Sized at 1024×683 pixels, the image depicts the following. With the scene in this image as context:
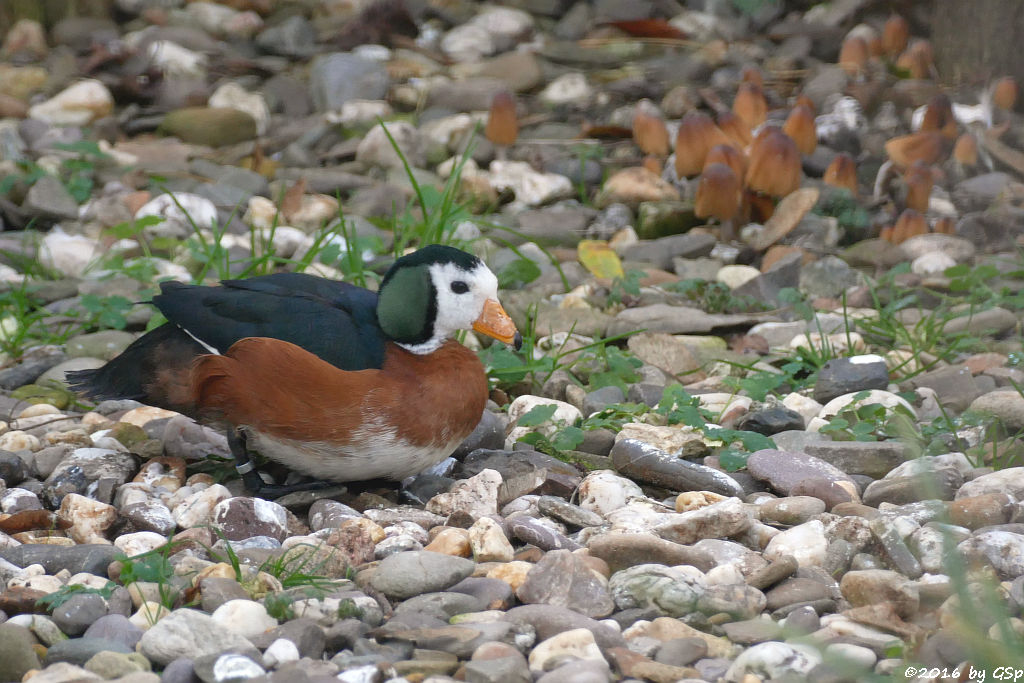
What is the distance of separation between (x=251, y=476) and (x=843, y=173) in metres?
3.53

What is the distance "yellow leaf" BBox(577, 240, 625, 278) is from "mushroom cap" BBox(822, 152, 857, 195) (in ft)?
3.98

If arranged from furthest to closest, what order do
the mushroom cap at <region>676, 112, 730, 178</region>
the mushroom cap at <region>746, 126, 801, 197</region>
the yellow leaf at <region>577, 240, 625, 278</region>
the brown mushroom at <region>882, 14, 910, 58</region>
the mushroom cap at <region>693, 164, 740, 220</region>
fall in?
the brown mushroom at <region>882, 14, 910, 58</region> < the mushroom cap at <region>676, 112, 730, 178</region> < the mushroom cap at <region>746, 126, 801, 197</region> < the mushroom cap at <region>693, 164, 740, 220</region> < the yellow leaf at <region>577, 240, 625, 278</region>

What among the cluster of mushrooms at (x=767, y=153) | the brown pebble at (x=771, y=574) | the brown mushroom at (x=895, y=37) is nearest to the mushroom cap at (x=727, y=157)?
the cluster of mushrooms at (x=767, y=153)

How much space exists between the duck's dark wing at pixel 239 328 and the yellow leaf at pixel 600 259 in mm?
1876

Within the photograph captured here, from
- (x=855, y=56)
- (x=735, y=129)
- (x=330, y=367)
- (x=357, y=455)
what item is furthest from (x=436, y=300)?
(x=855, y=56)

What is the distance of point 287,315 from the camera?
3.19 meters

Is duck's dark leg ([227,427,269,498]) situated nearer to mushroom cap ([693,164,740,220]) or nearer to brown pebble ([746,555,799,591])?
brown pebble ([746,555,799,591])

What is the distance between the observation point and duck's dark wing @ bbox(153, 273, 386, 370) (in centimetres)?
314

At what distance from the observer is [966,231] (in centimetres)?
551

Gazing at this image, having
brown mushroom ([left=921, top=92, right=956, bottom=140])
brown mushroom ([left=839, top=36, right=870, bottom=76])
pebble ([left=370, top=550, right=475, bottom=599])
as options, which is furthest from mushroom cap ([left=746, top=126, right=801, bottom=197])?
pebble ([left=370, top=550, right=475, bottom=599])

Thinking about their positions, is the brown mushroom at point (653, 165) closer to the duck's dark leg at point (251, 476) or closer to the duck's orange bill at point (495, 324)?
the duck's orange bill at point (495, 324)

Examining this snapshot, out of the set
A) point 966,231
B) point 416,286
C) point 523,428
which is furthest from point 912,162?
point 416,286

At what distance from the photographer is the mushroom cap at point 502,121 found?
6.09 m

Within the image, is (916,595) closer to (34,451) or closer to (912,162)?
(34,451)
